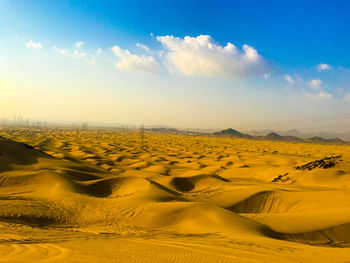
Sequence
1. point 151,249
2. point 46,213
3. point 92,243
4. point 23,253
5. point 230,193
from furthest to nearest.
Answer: point 230,193
point 46,213
point 92,243
point 151,249
point 23,253

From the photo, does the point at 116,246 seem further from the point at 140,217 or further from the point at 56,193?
the point at 56,193

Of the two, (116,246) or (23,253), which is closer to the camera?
(23,253)

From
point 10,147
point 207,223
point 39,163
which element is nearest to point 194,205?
point 207,223

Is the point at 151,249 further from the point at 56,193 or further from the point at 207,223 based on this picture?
the point at 56,193

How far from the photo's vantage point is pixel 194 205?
10773 mm

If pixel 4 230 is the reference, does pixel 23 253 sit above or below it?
above

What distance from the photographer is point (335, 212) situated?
1063cm

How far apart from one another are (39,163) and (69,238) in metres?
16.5

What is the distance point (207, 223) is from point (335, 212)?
18.8ft

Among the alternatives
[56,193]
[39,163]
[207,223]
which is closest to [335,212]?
[207,223]

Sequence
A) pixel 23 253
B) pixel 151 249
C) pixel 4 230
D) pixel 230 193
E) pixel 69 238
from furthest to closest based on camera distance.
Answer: pixel 230 193 → pixel 4 230 → pixel 69 238 → pixel 151 249 → pixel 23 253

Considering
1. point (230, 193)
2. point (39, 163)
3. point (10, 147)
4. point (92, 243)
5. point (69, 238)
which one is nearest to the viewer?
point (92, 243)

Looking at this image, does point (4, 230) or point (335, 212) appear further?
point (335, 212)

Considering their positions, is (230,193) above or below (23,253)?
below
